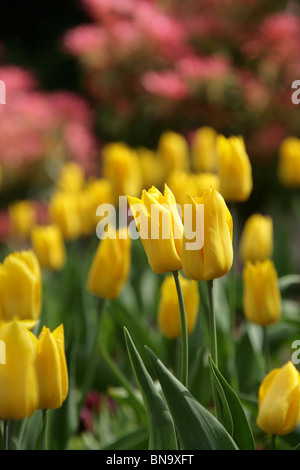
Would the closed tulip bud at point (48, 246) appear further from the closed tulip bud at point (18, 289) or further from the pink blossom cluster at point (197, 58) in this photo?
the pink blossom cluster at point (197, 58)

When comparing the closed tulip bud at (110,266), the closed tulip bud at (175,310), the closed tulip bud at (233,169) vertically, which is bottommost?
the closed tulip bud at (175,310)

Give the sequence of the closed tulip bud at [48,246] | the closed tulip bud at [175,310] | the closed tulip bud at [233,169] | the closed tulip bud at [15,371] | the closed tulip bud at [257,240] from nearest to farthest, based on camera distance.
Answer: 1. the closed tulip bud at [15,371]
2. the closed tulip bud at [175,310]
3. the closed tulip bud at [233,169]
4. the closed tulip bud at [257,240]
5. the closed tulip bud at [48,246]

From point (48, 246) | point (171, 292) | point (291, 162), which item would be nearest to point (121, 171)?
point (48, 246)

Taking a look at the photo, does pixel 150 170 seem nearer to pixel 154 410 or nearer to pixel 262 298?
pixel 262 298

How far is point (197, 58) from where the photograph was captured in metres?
3.57

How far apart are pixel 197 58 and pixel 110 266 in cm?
259

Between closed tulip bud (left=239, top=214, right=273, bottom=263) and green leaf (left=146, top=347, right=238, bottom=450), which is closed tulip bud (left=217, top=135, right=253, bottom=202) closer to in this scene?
closed tulip bud (left=239, top=214, right=273, bottom=263)

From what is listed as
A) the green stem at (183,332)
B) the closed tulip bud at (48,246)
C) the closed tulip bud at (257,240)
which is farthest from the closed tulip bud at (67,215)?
the green stem at (183,332)

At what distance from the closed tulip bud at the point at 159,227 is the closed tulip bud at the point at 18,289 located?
0.25 meters

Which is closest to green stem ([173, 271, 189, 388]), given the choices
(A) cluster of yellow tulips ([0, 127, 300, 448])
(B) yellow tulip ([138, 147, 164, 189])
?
(A) cluster of yellow tulips ([0, 127, 300, 448])

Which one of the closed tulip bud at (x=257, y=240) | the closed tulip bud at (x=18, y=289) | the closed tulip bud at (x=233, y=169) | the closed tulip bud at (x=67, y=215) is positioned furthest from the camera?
the closed tulip bud at (x=67, y=215)

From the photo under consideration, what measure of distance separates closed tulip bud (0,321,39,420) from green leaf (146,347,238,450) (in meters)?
0.14

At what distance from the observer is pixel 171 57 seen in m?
3.64

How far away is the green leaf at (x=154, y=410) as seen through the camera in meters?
0.82
